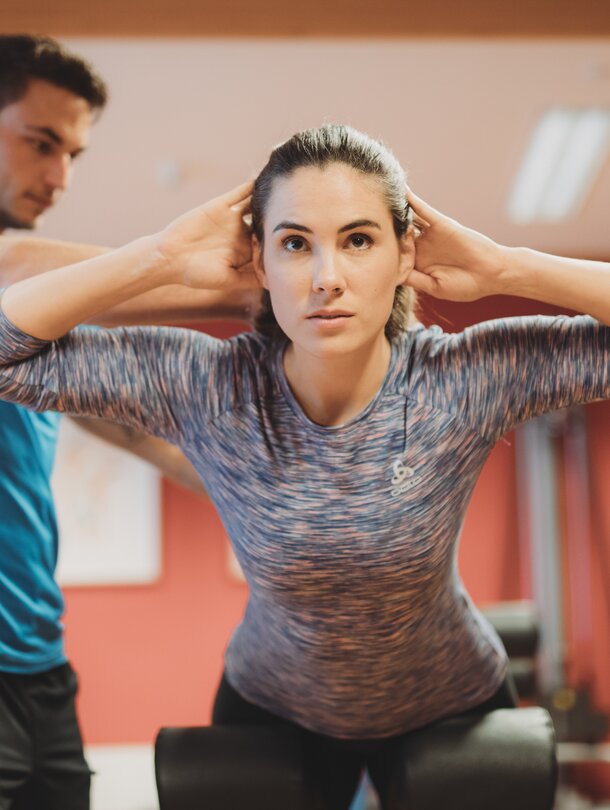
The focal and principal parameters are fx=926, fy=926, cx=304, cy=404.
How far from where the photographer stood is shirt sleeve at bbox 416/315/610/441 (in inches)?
45.8

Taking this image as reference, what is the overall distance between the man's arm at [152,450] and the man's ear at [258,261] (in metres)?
0.57

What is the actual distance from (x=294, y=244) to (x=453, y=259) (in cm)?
21

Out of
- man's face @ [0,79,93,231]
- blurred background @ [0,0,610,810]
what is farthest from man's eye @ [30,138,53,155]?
blurred background @ [0,0,610,810]

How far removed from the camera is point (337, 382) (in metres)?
1.21

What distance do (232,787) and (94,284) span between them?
0.72 metres

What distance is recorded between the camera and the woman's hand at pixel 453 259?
1.16 metres

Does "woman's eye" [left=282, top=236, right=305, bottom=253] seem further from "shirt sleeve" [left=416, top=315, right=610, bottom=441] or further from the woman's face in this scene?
"shirt sleeve" [left=416, top=315, right=610, bottom=441]

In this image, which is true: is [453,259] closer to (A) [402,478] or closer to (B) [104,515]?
(A) [402,478]

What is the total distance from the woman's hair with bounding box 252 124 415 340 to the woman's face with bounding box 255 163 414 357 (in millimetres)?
13

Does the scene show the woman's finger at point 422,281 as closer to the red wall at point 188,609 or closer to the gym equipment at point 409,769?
the gym equipment at point 409,769

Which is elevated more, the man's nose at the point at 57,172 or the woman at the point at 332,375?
the man's nose at the point at 57,172

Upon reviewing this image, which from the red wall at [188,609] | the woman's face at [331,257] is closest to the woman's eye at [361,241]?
the woman's face at [331,257]

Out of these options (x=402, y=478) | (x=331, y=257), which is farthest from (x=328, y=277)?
(x=402, y=478)

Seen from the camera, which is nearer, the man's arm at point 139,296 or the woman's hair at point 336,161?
the woman's hair at point 336,161
